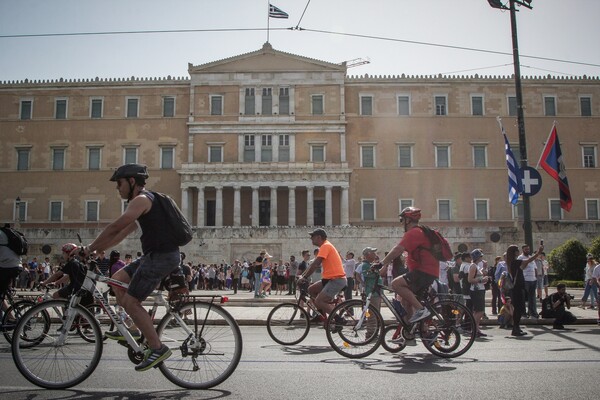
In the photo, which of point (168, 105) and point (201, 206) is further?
point (168, 105)

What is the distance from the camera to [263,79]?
152 feet

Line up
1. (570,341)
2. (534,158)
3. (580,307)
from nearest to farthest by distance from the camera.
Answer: (570,341) → (580,307) → (534,158)

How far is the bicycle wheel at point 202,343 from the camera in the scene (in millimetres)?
5281

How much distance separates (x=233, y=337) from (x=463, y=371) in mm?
2504

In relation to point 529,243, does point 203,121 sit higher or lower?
higher

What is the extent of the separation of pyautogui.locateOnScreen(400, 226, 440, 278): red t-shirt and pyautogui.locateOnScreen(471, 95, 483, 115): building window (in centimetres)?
4154

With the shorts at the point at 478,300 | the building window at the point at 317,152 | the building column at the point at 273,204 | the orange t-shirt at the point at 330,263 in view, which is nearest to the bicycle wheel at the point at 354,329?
the orange t-shirt at the point at 330,263

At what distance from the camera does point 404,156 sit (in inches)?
1815

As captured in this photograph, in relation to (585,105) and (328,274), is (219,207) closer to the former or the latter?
(585,105)

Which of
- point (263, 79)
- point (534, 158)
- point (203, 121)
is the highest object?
point (263, 79)

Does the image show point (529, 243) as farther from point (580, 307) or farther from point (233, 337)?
point (233, 337)

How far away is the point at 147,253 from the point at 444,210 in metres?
42.0

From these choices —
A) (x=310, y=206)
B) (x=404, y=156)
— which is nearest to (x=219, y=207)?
(x=310, y=206)

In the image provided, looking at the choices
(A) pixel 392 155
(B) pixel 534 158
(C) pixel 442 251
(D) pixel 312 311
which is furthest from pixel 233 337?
(B) pixel 534 158
